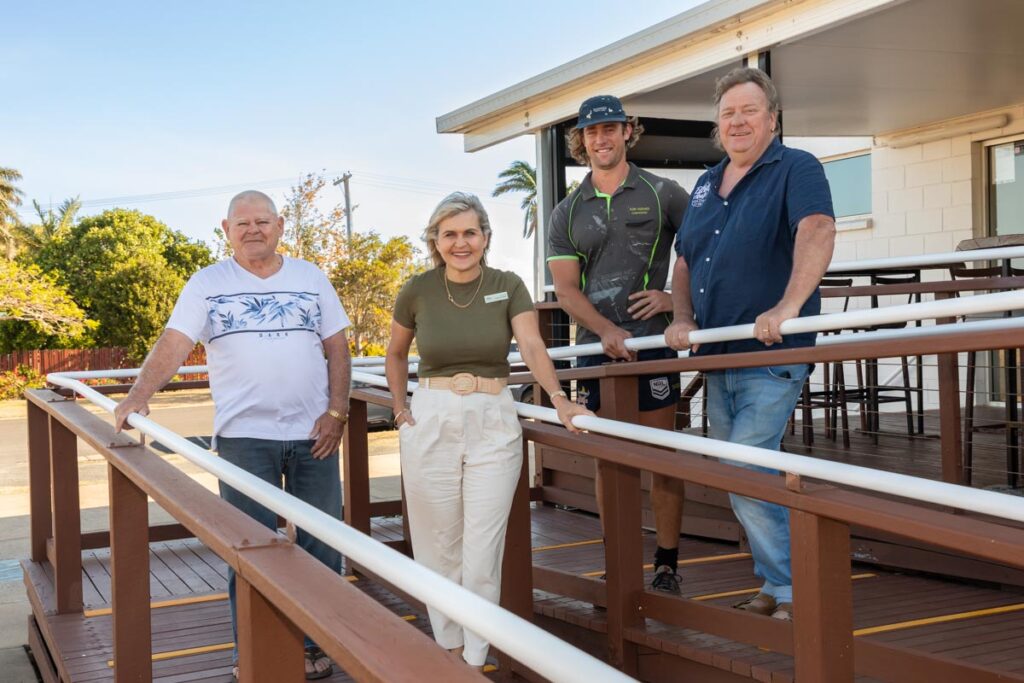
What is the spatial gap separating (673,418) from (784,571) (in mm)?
923

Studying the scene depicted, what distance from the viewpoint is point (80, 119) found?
7250 centimetres

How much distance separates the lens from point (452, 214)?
328cm

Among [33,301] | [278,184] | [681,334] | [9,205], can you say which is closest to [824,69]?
[681,334]

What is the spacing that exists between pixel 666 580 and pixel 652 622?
9.6 inches

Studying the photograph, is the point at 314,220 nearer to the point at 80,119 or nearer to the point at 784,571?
the point at 784,571

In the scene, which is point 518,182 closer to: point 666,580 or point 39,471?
point 39,471

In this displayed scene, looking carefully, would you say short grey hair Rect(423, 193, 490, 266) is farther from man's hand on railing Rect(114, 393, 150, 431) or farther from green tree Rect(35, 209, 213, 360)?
green tree Rect(35, 209, 213, 360)

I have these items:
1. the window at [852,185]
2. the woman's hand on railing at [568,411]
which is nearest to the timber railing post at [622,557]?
the woman's hand on railing at [568,411]

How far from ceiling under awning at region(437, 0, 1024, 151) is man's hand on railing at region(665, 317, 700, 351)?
8.98 ft

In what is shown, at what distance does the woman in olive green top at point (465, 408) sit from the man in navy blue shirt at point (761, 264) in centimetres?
54

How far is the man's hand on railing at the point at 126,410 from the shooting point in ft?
11.5

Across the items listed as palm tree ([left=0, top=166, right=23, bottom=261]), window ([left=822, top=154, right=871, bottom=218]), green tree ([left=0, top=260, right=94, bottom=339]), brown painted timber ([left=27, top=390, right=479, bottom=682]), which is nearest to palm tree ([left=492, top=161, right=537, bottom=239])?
palm tree ([left=0, top=166, right=23, bottom=261])

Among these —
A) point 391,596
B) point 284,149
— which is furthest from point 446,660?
point 284,149

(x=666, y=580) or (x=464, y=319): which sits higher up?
(x=464, y=319)
